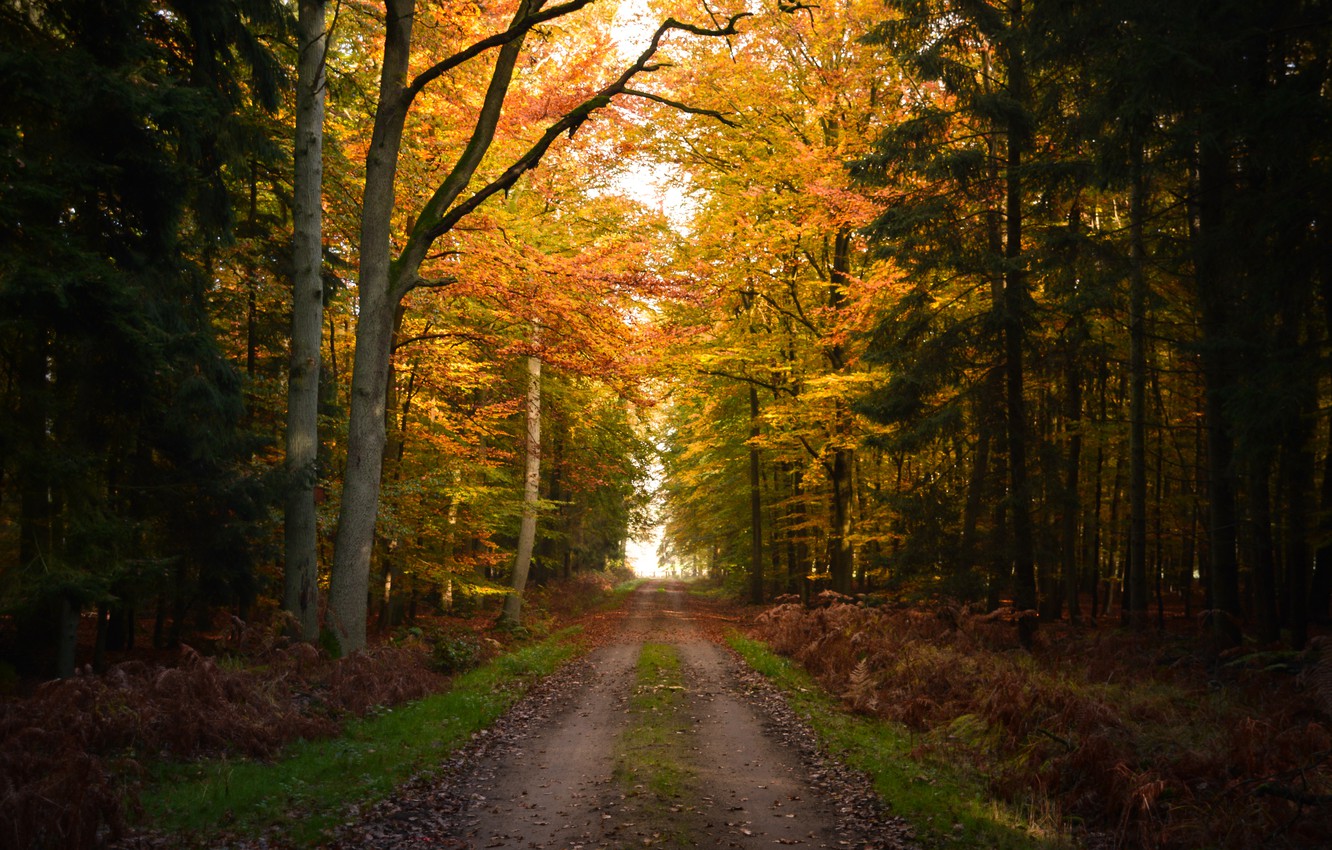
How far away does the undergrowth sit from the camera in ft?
18.8

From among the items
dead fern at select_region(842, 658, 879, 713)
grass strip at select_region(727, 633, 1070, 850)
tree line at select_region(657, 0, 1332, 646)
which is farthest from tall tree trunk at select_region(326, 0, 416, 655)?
dead fern at select_region(842, 658, 879, 713)

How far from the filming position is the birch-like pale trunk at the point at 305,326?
12.1 m

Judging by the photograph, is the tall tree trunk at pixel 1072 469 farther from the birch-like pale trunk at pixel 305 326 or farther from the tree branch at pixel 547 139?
the birch-like pale trunk at pixel 305 326

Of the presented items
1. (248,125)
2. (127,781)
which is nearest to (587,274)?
(248,125)

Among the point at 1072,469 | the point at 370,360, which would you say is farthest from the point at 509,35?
the point at 1072,469

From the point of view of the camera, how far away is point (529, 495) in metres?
20.3

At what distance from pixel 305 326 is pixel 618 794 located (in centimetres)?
893

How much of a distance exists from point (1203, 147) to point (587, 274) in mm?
9509

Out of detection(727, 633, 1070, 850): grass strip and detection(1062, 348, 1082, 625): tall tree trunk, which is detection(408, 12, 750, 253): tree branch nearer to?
detection(727, 633, 1070, 850): grass strip

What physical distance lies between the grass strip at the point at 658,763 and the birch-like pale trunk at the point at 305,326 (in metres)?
5.54

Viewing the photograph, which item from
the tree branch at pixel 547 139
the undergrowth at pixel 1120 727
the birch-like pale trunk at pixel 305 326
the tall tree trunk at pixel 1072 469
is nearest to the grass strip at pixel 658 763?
the undergrowth at pixel 1120 727

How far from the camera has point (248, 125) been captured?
11.5 meters

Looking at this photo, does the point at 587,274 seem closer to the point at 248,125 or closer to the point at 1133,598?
the point at 248,125

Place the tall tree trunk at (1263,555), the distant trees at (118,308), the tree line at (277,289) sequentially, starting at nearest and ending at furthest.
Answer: the distant trees at (118,308) < the tree line at (277,289) < the tall tree trunk at (1263,555)
